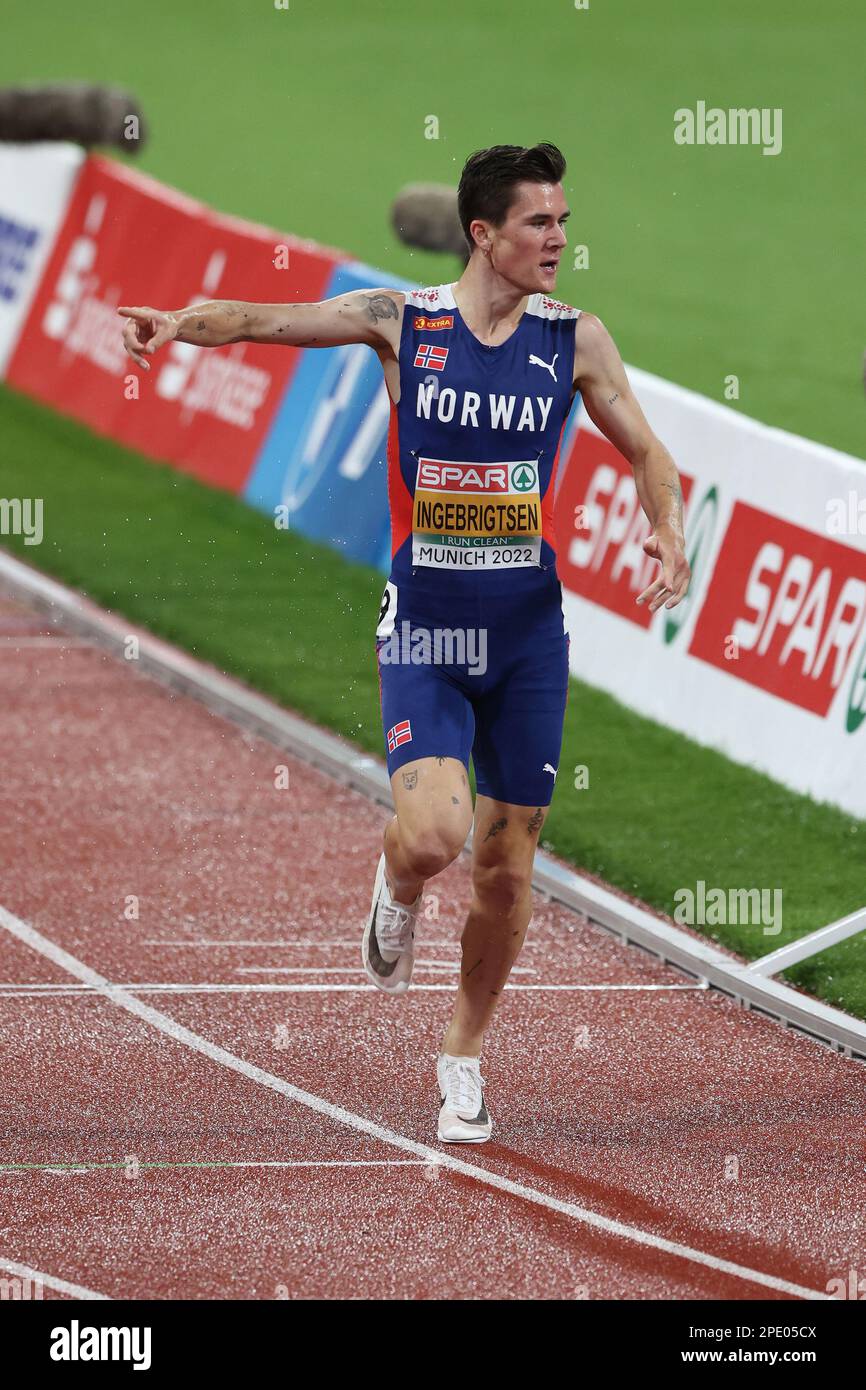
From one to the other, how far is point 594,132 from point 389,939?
25.0 metres

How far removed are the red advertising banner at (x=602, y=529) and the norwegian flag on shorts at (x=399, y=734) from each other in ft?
15.7

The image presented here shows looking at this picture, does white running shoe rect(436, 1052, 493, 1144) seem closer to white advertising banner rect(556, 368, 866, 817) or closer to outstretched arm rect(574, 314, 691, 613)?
outstretched arm rect(574, 314, 691, 613)

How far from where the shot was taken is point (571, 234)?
25.2 meters

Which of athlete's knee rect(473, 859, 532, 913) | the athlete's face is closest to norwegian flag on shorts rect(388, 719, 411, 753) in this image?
athlete's knee rect(473, 859, 532, 913)

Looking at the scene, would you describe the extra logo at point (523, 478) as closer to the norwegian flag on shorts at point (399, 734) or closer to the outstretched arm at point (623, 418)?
the outstretched arm at point (623, 418)

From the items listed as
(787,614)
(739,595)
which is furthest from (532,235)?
(739,595)

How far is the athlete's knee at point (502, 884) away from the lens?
6562mm

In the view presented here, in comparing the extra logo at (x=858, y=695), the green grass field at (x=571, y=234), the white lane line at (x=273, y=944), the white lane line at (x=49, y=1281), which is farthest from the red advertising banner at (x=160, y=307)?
the white lane line at (x=49, y=1281)

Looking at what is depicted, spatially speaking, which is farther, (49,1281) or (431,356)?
(431,356)

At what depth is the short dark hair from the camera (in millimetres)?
6164

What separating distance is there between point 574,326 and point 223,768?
4.89m

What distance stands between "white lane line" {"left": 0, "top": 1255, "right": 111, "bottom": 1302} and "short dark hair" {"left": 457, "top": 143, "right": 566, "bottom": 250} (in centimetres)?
293

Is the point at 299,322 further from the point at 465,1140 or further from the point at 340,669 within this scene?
the point at 340,669

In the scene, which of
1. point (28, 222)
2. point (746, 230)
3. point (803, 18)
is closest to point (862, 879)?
point (28, 222)
